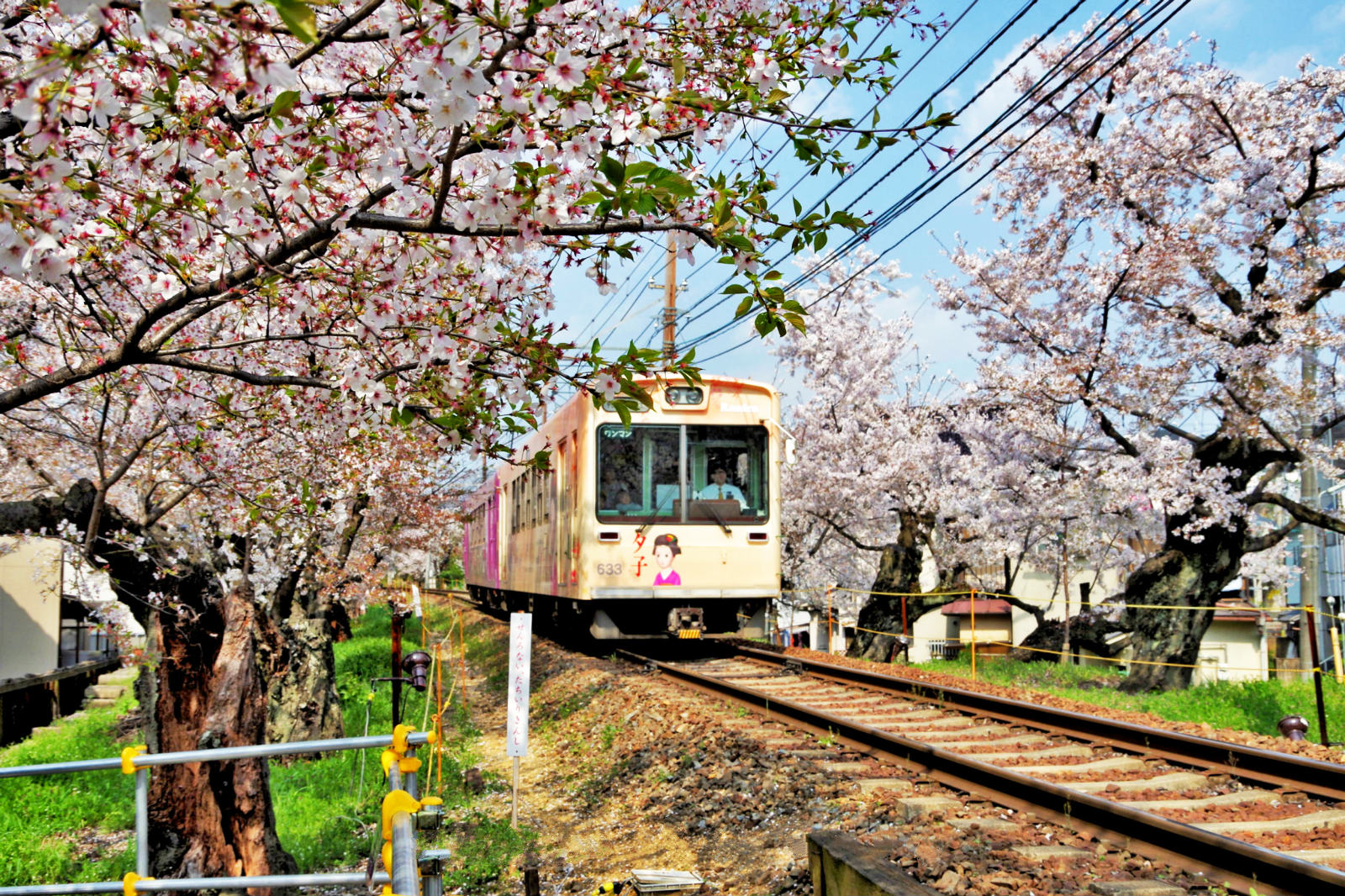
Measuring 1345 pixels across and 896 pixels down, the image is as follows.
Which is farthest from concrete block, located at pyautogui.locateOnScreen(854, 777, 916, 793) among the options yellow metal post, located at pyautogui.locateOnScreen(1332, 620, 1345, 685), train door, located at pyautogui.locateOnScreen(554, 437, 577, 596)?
yellow metal post, located at pyautogui.locateOnScreen(1332, 620, 1345, 685)

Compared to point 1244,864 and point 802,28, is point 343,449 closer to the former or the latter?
point 802,28

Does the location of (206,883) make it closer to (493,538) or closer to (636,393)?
(636,393)

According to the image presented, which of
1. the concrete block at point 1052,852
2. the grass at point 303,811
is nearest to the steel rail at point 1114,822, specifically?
the concrete block at point 1052,852

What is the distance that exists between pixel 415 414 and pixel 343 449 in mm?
5354

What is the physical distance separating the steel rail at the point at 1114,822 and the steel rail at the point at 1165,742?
4.23 ft

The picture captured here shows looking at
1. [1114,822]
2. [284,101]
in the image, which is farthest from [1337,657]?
[284,101]

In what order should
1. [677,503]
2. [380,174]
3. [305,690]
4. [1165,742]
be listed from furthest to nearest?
[677,503] → [305,690] → [1165,742] → [380,174]

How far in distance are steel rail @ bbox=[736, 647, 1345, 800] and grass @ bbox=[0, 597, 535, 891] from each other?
377 centimetres

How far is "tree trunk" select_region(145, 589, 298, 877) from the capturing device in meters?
5.43

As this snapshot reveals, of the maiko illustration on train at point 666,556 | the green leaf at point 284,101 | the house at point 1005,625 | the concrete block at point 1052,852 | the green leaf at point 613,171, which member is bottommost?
the house at point 1005,625

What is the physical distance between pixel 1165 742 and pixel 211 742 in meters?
5.61

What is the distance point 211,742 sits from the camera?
5.34m

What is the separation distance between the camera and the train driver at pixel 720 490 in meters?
12.0

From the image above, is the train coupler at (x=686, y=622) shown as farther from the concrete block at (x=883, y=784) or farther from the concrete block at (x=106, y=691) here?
the concrete block at (x=106, y=691)
